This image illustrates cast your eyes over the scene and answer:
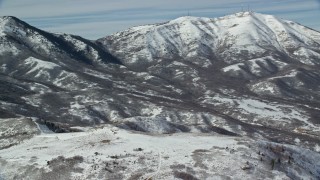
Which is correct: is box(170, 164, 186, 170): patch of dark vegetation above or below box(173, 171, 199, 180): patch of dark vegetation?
above

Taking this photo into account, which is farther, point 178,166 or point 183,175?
point 178,166

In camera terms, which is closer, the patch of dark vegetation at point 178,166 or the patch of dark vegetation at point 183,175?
the patch of dark vegetation at point 183,175

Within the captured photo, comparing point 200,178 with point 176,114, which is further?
point 176,114

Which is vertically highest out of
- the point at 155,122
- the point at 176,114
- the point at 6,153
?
the point at 6,153

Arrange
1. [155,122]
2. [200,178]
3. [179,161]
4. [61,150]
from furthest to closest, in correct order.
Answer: [155,122] → [61,150] → [179,161] → [200,178]

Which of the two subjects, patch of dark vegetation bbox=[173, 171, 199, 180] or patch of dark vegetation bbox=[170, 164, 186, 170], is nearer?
patch of dark vegetation bbox=[173, 171, 199, 180]

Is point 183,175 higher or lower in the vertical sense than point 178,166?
lower

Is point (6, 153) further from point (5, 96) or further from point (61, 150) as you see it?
point (5, 96)

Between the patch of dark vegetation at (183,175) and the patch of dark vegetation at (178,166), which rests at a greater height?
the patch of dark vegetation at (178,166)

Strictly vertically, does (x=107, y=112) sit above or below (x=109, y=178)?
below

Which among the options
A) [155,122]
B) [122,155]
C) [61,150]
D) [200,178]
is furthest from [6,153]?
[155,122]

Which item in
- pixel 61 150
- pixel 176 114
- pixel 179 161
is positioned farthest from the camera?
pixel 176 114
